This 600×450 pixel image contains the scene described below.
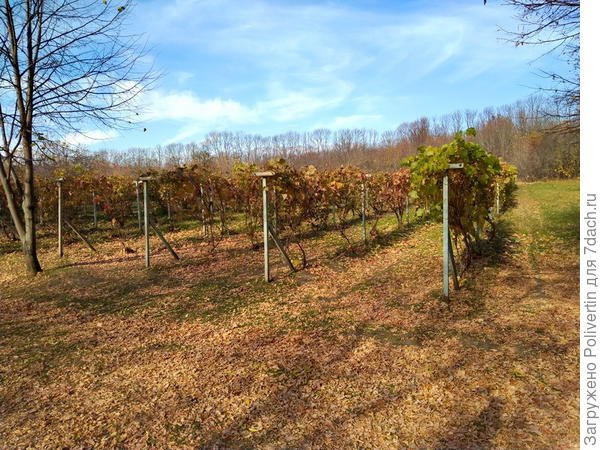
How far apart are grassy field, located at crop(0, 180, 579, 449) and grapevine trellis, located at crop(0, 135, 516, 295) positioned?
81 cm

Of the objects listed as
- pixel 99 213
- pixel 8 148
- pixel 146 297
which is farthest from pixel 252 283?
pixel 99 213

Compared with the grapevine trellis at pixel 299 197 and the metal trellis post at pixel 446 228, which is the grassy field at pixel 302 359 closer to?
the metal trellis post at pixel 446 228

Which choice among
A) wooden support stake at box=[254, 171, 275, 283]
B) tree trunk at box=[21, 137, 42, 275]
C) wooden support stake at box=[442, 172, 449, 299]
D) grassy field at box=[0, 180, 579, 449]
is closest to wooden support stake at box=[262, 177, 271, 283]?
wooden support stake at box=[254, 171, 275, 283]

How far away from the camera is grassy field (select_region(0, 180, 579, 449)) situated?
258 cm

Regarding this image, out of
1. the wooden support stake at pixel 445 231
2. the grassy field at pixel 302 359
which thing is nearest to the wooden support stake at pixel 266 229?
the grassy field at pixel 302 359

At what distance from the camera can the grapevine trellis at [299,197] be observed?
5277 mm

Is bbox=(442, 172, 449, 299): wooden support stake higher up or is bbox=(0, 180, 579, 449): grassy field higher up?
bbox=(442, 172, 449, 299): wooden support stake

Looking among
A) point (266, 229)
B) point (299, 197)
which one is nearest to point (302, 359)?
point (266, 229)

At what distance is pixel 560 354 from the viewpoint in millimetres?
3342

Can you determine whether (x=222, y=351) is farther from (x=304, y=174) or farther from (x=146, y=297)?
(x=304, y=174)

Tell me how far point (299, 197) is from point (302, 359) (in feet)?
15.1

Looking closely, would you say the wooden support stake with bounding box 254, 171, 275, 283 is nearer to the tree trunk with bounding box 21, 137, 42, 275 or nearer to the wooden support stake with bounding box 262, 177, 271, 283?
the wooden support stake with bounding box 262, 177, 271, 283

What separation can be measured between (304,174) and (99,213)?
11.1m

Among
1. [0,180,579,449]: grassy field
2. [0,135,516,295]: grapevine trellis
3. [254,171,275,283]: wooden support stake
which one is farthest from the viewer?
[254,171,275,283]: wooden support stake
